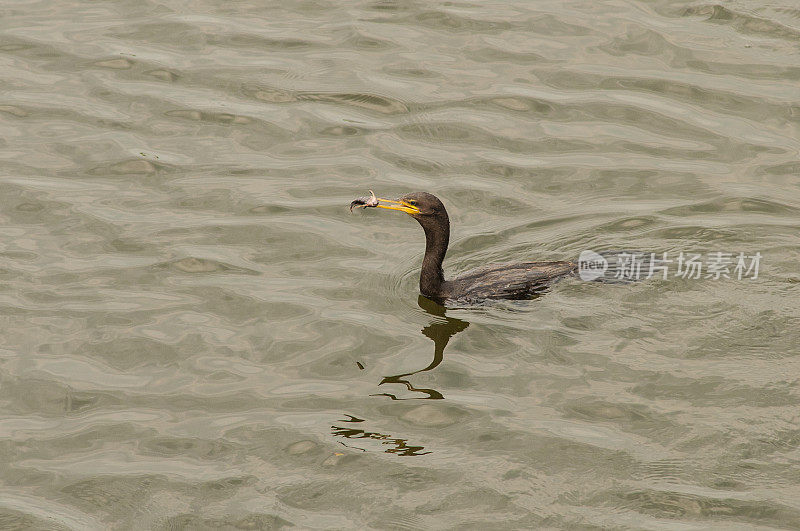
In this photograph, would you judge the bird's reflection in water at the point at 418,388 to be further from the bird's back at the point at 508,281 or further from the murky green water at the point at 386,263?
the bird's back at the point at 508,281

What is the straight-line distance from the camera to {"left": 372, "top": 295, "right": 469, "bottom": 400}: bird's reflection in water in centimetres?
998

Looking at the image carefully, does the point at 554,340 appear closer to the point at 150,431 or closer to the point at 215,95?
the point at 150,431

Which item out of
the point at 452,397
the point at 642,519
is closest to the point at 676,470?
the point at 642,519

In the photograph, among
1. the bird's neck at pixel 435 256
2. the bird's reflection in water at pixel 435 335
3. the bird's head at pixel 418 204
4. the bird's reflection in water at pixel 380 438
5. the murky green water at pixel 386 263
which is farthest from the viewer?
the bird's neck at pixel 435 256

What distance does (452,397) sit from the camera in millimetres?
9883

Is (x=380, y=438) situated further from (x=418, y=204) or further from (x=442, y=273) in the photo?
(x=418, y=204)

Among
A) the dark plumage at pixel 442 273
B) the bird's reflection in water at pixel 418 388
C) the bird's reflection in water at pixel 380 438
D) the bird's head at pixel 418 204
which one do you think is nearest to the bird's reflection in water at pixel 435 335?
the bird's reflection in water at pixel 418 388

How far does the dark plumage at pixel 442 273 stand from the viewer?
11.2m

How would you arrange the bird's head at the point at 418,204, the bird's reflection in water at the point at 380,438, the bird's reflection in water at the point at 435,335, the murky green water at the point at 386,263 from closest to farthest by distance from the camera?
1. the murky green water at the point at 386,263
2. the bird's reflection in water at the point at 380,438
3. the bird's reflection in water at the point at 435,335
4. the bird's head at the point at 418,204

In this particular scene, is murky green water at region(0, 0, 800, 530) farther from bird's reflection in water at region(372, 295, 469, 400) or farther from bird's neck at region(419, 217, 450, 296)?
bird's neck at region(419, 217, 450, 296)

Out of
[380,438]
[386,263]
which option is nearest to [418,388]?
[380,438]

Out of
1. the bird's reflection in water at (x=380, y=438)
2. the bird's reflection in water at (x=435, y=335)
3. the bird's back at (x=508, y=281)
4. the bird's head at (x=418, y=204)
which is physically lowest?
the bird's reflection in water at (x=380, y=438)

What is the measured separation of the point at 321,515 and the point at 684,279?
182 inches

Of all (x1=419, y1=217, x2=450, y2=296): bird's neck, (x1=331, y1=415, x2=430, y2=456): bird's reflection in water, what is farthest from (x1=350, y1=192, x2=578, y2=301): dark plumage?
(x1=331, y1=415, x2=430, y2=456): bird's reflection in water
